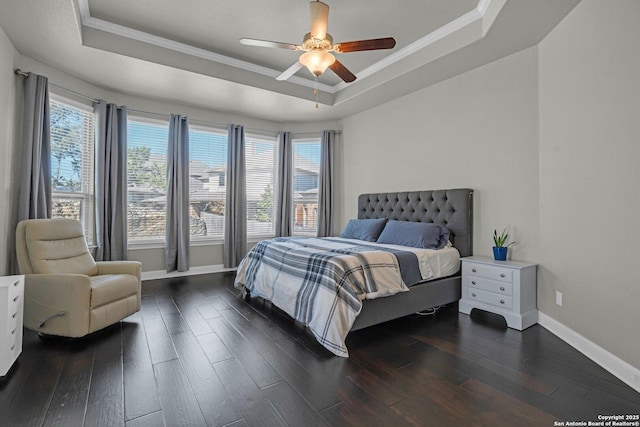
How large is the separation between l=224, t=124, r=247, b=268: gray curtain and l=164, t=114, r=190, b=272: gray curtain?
659mm

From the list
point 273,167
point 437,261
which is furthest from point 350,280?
point 273,167

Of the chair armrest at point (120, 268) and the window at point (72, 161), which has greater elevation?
the window at point (72, 161)

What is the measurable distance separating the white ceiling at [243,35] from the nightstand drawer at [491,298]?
8.25 feet

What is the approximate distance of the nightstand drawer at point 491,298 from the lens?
2.97 m

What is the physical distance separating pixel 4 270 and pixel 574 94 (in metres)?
5.60

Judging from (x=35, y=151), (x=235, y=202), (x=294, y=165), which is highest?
(x=294, y=165)

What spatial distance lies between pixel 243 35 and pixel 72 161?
2750 mm

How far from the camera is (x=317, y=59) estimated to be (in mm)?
2576

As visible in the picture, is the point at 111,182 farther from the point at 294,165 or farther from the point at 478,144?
the point at 478,144

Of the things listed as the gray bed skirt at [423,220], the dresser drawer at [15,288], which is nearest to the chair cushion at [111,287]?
the dresser drawer at [15,288]

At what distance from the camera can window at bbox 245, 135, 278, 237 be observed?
18.7 feet

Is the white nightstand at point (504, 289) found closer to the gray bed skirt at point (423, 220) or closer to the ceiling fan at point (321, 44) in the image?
the gray bed skirt at point (423, 220)

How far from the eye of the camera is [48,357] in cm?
228

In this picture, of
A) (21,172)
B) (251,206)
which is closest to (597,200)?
(251,206)
